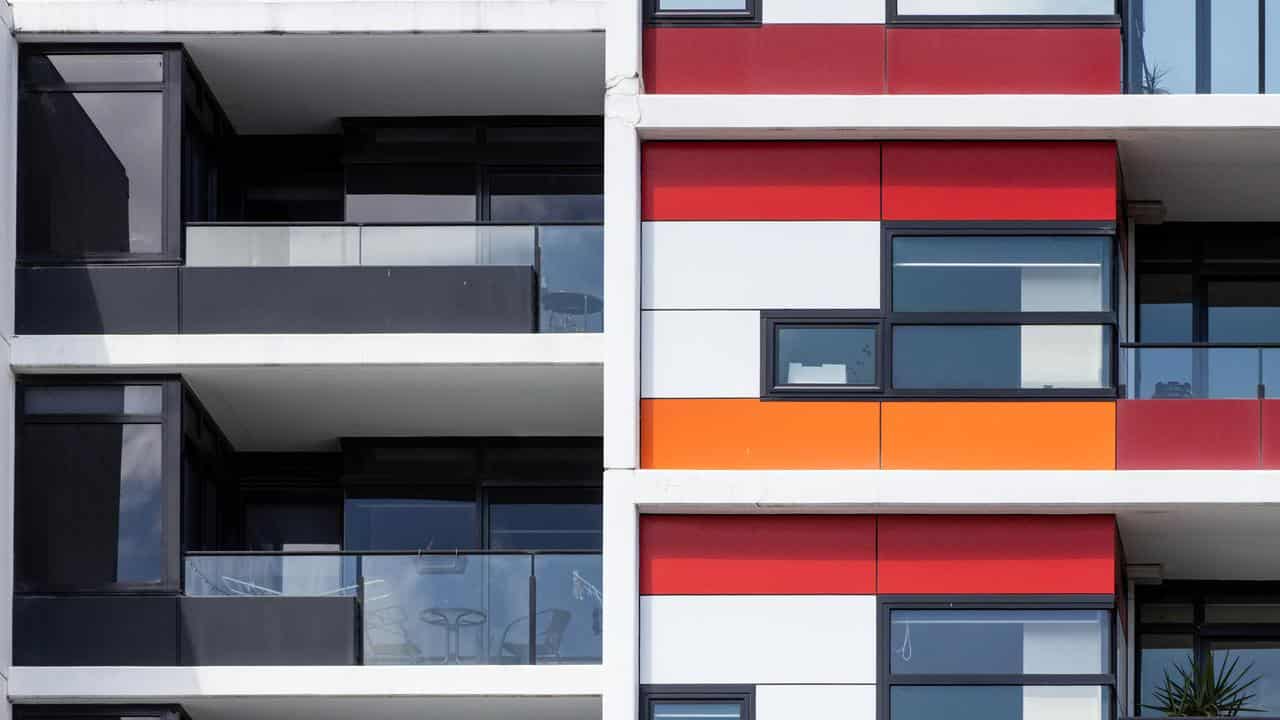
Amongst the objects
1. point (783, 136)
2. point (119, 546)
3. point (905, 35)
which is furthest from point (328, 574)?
point (905, 35)

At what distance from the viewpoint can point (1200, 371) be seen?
2359 centimetres

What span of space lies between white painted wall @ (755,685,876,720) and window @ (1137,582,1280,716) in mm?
4321

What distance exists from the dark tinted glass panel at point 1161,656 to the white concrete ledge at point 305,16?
811 cm

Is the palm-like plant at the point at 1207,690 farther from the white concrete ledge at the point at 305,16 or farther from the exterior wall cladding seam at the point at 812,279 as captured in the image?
the white concrete ledge at the point at 305,16

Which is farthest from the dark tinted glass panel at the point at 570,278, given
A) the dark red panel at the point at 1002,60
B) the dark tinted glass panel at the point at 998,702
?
the dark tinted glass panel at the point at 998,702

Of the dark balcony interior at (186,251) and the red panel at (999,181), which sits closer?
the red panel at (999,181)

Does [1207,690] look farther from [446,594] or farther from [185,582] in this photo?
[185,582]

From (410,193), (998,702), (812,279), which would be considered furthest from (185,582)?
(998,702)

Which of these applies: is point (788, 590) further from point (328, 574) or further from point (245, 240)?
point (245, 240)

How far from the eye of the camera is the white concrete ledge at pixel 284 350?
23516 mm

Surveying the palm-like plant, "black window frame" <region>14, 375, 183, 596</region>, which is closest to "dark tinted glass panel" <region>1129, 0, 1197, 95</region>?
the palm-like plant

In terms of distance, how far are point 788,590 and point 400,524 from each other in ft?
15.3

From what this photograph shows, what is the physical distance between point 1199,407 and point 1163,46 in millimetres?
3298

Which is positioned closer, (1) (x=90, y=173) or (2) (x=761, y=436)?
(2) (x=761, y=436)
